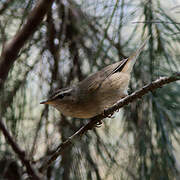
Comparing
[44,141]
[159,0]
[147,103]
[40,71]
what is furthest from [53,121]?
→ [159,0]

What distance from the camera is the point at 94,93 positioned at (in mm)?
2471

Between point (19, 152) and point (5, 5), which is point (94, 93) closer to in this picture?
point (5, 5)

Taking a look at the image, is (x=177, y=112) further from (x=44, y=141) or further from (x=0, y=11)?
(x=0, y=11)

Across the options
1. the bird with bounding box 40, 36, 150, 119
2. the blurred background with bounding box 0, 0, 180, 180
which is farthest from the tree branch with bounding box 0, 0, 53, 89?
the bird with bounding box 40, 36, 150, 119

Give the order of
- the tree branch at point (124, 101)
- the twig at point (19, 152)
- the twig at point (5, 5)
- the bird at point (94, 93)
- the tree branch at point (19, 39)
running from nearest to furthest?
the twig at point (19, 152), the tree branch at point (124, 101), the tree branch at point (19, 39), the twig at point (5, 5), the bird at point (94, 93)

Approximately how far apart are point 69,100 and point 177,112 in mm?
1079

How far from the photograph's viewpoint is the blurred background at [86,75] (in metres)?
1.60

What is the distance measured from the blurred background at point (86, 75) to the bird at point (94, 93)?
0.25 ft

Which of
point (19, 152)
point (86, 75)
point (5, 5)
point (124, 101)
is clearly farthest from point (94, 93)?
point (19, 152)

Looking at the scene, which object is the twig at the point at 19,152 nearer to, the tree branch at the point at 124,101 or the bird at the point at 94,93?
the tree branch at the point at 124,101

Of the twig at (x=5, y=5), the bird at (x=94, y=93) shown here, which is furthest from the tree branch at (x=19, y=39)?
the bird at (x=94, y=93)

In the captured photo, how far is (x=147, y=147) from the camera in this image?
1625 mm

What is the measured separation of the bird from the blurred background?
0.08m

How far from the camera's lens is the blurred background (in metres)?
1.60
